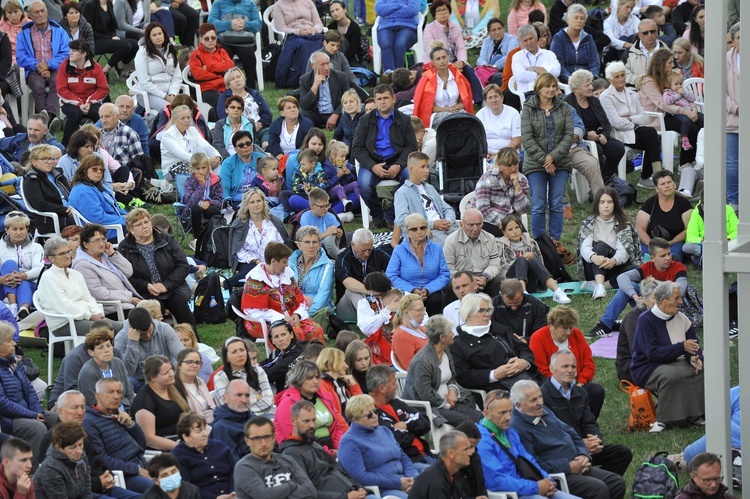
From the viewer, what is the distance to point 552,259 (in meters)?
14.0

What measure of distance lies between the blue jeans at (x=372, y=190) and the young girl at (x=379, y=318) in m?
2.79

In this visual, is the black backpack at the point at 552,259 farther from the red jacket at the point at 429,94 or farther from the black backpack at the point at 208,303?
the black backpack at the point at 208,303

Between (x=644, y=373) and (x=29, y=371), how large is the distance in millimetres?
4500

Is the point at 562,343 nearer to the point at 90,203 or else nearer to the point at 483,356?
the point at 483,356

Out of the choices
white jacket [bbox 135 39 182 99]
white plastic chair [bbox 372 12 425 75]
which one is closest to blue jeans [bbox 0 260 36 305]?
white jacket [bbox 135 39 182 99]

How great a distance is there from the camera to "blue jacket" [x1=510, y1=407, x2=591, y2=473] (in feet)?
32.6

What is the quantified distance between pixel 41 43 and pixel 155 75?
136cm

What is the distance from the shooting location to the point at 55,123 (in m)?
17.6

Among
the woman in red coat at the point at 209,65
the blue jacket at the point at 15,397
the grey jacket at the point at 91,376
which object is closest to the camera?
the blue jacket at the point at 15,397

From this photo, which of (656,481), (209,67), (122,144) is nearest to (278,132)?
(122,144)

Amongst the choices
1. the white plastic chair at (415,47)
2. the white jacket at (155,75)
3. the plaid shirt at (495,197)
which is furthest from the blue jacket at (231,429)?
the white plastic chair at (415,47)

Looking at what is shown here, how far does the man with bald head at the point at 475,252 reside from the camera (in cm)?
1310

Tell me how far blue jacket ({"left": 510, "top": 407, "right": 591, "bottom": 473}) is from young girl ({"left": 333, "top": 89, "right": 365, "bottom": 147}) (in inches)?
269

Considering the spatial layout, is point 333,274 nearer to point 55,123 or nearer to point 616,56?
point 55,123
